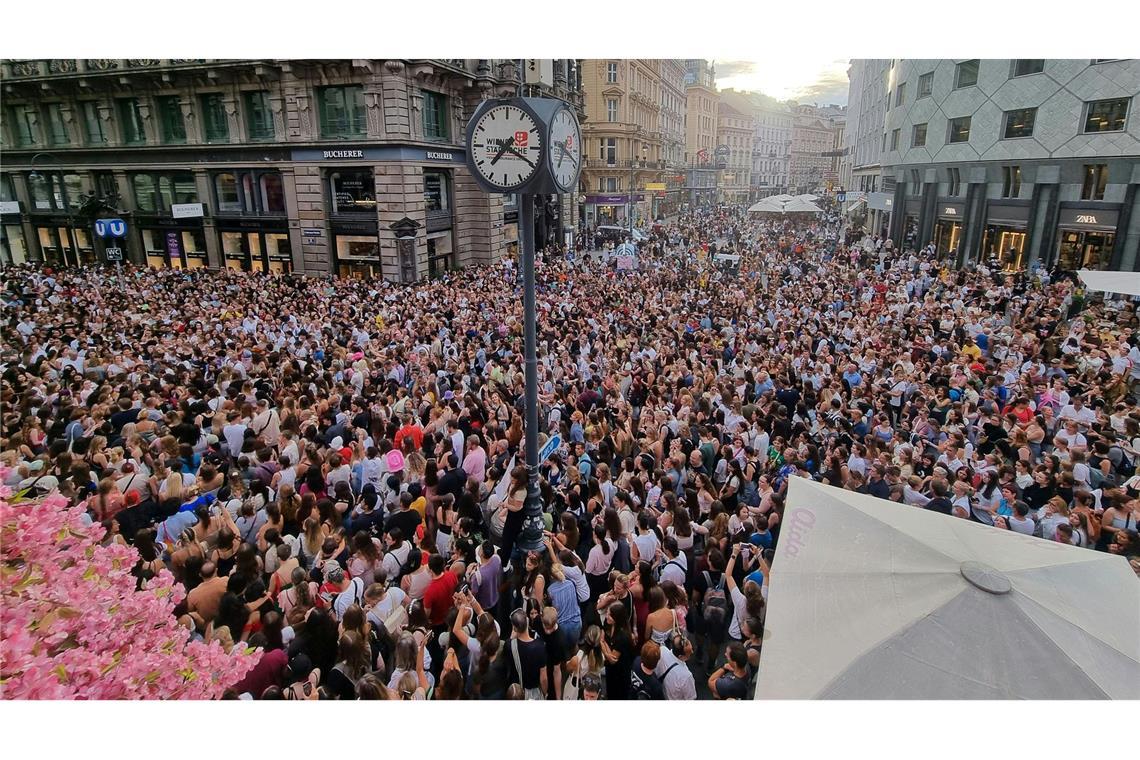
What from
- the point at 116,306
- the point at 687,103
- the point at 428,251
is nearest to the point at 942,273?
the point at 428,251

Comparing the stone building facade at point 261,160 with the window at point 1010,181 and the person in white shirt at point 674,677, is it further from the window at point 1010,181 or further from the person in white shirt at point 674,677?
the window at point 1010,181

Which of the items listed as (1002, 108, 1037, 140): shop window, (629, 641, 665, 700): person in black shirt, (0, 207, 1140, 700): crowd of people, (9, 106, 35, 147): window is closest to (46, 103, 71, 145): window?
(9, 106, 35, 147): window

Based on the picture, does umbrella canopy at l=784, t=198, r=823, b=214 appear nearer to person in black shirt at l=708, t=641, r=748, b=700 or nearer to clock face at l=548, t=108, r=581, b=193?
clock face at l=548, t=108, r=581, b=193

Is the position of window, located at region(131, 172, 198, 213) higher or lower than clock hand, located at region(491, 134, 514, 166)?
higher

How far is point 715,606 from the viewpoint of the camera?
6070 millimetres

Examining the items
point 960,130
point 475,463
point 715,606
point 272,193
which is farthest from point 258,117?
point 960,130

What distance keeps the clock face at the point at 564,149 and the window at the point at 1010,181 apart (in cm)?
3253

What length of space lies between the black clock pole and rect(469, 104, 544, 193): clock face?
30 cm

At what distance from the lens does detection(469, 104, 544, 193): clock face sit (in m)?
5.97

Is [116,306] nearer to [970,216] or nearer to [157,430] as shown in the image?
[157,430]

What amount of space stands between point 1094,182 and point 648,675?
103ft

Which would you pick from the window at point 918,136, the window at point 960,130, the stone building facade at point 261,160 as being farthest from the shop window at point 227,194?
the window at point 918,136

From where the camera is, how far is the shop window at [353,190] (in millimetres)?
27781

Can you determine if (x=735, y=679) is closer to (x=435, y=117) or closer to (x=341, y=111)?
(x=341, y=111)
